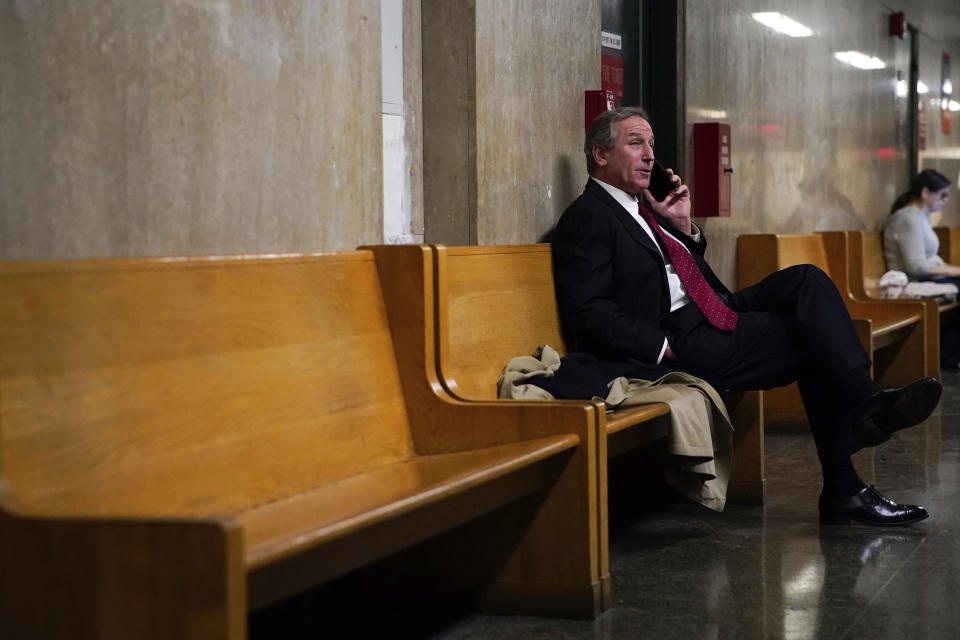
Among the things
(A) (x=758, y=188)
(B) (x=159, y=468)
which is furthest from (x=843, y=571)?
(A) (x=758, y=188)

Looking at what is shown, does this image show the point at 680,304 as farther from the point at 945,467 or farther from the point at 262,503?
the point at 262,503

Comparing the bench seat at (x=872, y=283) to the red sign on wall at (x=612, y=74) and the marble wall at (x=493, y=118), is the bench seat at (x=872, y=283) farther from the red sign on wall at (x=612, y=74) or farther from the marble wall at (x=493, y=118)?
the marble wall at (x=493, y=118)

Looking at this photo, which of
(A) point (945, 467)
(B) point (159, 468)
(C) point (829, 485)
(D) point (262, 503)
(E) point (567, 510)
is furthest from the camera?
(A) point (945, 467)

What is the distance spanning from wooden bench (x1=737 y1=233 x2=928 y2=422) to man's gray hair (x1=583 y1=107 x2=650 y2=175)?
2221 mm

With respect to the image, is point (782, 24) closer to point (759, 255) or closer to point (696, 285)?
point (759, 255)

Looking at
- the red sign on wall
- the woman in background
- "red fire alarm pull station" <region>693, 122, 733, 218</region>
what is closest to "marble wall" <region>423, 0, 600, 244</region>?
the red sign on wall

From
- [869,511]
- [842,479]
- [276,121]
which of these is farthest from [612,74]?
[276,121]

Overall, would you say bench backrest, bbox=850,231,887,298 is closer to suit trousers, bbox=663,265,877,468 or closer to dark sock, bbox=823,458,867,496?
suit trousers, bbox=663,265,877,468

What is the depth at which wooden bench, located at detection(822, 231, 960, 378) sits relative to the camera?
24.0 feet

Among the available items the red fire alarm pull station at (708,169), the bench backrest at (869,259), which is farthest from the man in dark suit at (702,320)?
the bench backrest at (869,259)

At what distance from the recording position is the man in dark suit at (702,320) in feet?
12.5

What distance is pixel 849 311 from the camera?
275 inches

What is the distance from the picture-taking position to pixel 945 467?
476cm

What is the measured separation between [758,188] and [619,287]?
3247 millimetres
